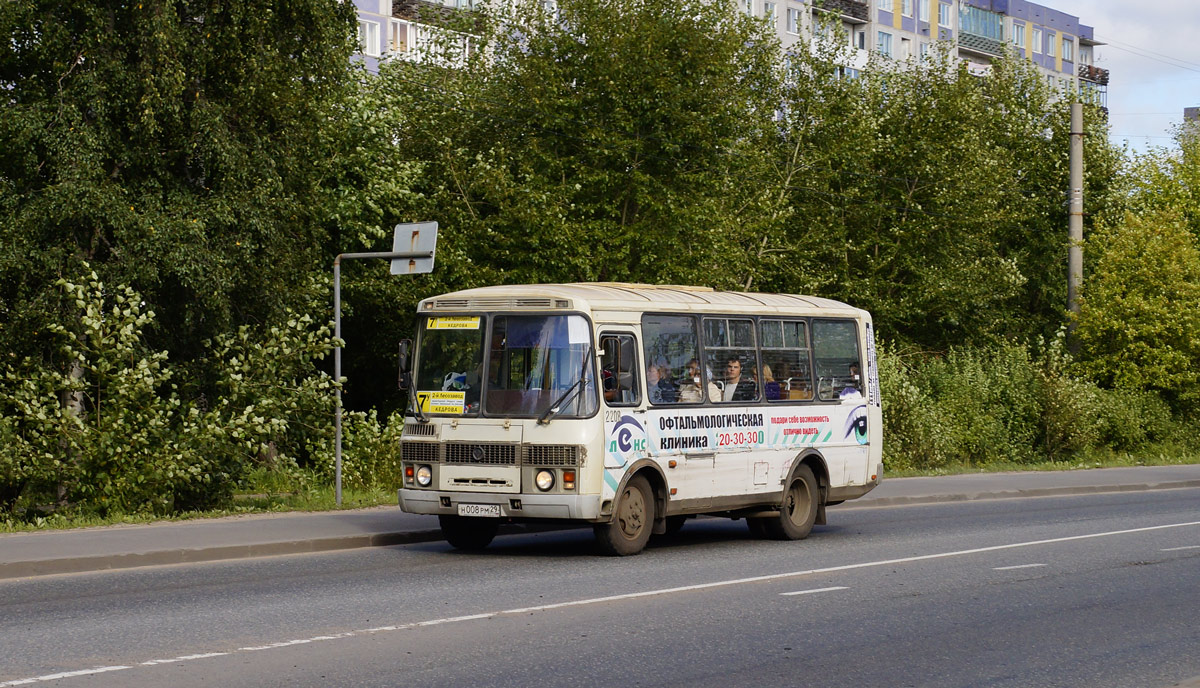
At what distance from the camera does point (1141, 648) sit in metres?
9.69

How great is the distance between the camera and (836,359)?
1839 cm

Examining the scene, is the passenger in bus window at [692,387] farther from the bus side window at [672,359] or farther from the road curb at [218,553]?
the road curb at [218,553]

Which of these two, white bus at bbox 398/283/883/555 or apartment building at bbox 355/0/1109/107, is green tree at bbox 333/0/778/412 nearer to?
white bus at bbox 398/283/883/555

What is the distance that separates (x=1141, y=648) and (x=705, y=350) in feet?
23.8

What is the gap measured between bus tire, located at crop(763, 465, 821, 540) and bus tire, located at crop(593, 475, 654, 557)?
2570 millimetres

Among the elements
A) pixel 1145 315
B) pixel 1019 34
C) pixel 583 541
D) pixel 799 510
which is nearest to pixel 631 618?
pixel 583 541

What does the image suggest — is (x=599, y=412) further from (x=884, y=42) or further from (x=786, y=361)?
(x=884, y=42)

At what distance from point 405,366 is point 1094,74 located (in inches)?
3944

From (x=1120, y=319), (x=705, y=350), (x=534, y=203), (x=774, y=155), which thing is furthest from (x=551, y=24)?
(x=705, y=350)

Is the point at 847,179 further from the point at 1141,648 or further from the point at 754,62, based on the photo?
the point at 1141,648

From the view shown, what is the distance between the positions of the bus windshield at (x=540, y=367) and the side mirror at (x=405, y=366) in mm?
924

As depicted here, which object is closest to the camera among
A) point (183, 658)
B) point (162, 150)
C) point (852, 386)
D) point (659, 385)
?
point (183, 658)

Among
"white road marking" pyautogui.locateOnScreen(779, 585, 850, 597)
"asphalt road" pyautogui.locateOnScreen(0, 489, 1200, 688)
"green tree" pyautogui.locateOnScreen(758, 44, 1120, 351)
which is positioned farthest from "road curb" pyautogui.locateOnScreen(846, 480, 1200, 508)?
"green tree" pyautogui.locateOnScreen(758, 44, 1120, 351)

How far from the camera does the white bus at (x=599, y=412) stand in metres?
14.4
